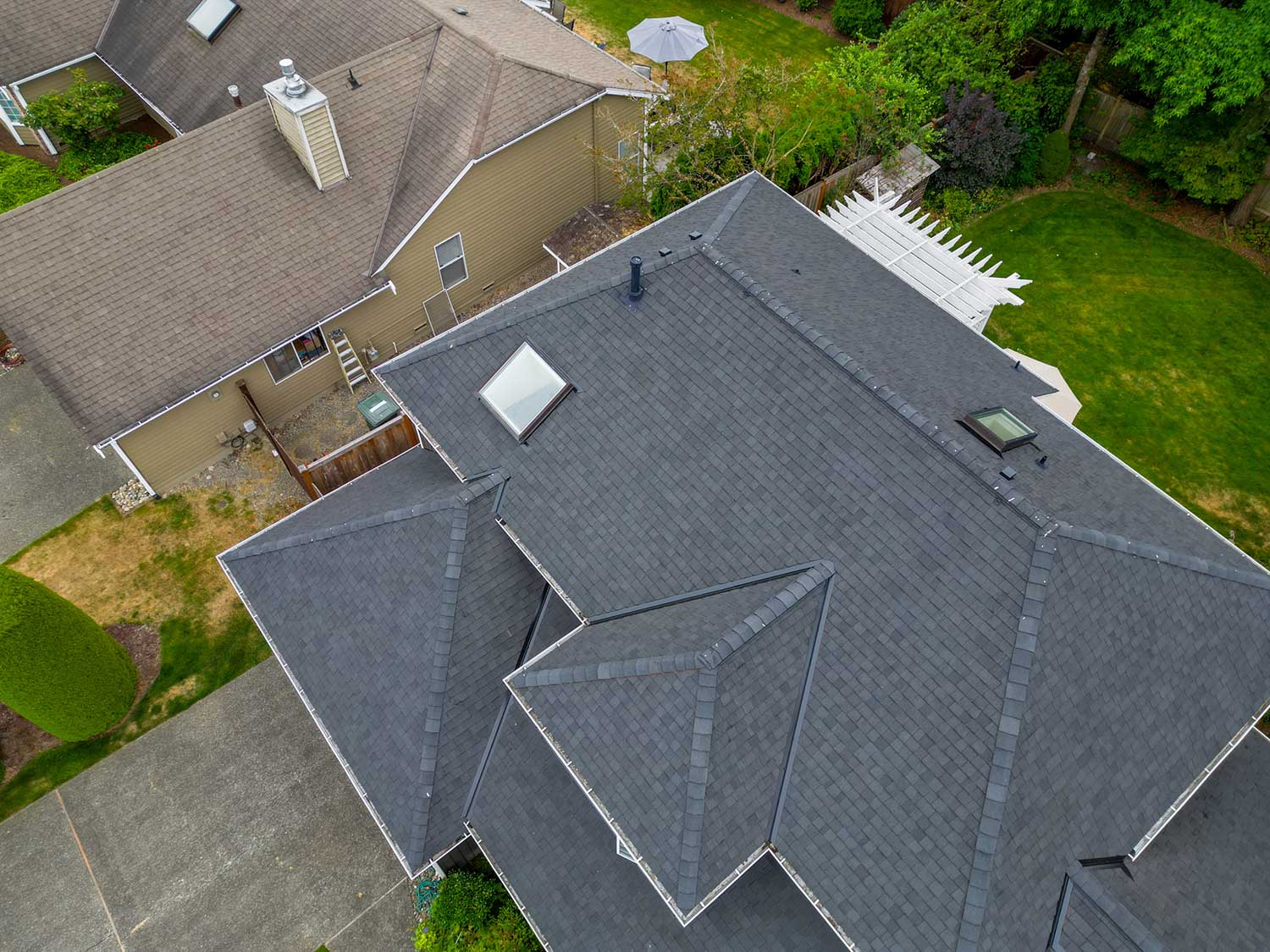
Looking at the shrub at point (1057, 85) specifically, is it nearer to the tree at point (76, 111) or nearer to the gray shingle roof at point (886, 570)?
the gray shingle roof at point (886, 570)

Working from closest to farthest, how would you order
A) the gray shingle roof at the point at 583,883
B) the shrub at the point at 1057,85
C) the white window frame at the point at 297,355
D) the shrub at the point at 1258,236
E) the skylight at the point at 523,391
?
the gray shingle roof at the point at 583,883
the skylight at the point at 523,391
the white window frame at the point at 297,355
the shrub at the point at 1258,236
the shrub at the point at 1057,85

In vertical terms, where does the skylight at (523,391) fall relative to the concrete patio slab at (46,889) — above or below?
Result: above

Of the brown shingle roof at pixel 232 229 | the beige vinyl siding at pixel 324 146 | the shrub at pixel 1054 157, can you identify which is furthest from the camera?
the shrub at pixel 1054 157

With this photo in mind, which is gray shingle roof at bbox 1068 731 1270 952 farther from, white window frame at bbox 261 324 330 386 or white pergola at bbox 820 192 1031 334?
white window frame at bbox 261 324 330 386

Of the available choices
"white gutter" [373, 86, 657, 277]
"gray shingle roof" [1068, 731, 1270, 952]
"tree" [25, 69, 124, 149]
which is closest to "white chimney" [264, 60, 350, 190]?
"white gutter" [373, 86, 657, 277]

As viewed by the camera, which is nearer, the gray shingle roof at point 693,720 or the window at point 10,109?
the gray shingle roof at point 693,720

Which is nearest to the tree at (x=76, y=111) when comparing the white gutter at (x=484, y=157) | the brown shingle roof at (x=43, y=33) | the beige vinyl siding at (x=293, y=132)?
the brown shingle roof at (x=43, y=33)
